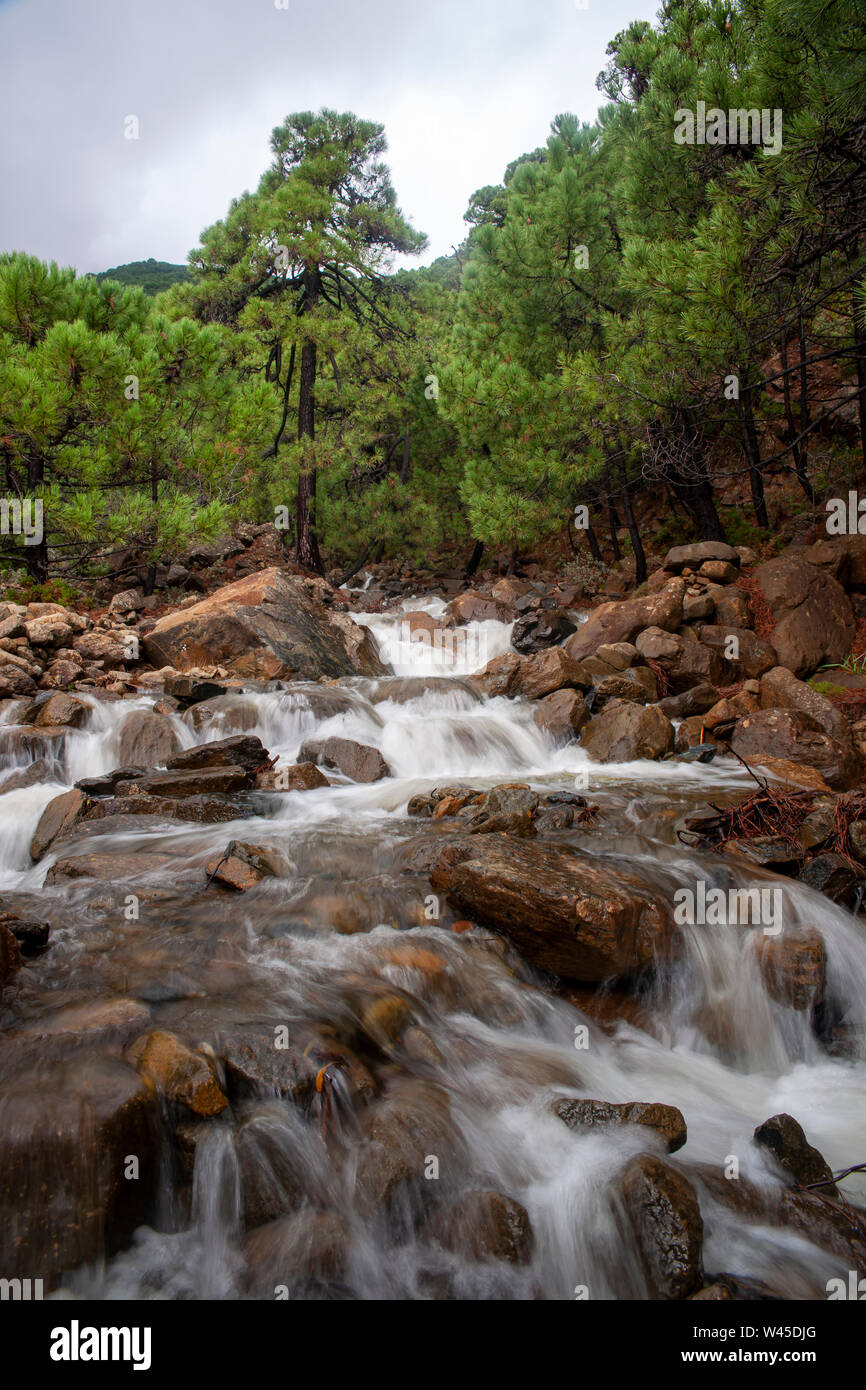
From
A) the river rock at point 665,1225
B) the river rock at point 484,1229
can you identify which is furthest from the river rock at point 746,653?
the river rock at point 484,1229

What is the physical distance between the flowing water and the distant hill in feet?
150

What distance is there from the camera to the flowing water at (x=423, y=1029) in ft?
8.03

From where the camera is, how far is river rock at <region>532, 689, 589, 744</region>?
8.57 m

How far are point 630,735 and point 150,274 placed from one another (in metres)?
53.4

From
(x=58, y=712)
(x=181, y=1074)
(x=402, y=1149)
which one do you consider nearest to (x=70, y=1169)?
(x=181, y=1074)

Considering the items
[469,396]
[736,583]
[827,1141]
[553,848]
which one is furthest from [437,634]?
[827,1141]

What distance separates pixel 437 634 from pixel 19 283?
834cm

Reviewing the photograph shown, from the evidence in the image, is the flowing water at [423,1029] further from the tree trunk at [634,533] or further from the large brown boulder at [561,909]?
the tree trunk at [634,533]

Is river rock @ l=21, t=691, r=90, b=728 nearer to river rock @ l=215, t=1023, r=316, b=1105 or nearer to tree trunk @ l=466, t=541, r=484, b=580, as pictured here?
river rock @ l=215, t=1023, r=316, b=1105

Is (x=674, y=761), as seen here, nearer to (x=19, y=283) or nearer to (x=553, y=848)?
(x=553, y=848)

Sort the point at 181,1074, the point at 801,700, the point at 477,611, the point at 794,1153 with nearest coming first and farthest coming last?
the point at 181,1074 < the point at 794,1153 < the point at 801,700 < the point at 477,611

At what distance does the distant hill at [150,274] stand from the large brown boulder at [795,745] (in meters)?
45.4

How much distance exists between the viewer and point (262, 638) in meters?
10.7

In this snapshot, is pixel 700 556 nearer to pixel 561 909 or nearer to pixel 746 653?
pixel 746 653
